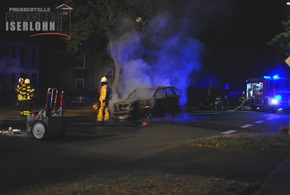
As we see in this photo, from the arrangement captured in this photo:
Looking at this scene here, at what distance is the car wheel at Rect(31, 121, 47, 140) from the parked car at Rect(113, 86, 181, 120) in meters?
7.00

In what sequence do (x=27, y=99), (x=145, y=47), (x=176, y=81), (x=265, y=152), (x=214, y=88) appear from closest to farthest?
(x=265, y=152), (x=27, y=99), (x=145, y=47), (x=176, y=81), (x=214, y=88)

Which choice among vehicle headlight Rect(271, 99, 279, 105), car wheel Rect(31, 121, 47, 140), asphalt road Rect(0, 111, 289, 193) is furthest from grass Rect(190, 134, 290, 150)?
vehicle headlight Rect(271, 99, 279, 105)

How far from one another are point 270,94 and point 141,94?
14338mm

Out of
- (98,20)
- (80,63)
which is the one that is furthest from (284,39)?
(80,63)

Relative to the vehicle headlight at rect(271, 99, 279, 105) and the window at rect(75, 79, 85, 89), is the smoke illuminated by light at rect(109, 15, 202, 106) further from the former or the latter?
the window at rect(75, 79, 85, 89)

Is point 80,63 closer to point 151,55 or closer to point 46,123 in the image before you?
point 151,55

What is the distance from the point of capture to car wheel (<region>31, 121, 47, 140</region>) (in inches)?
487

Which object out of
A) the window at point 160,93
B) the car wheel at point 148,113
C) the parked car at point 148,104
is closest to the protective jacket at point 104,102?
the parked car at point 148,104

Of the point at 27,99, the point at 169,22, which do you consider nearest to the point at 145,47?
the point at 169,22

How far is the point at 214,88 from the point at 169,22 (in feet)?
96.7

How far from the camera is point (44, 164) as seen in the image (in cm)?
898

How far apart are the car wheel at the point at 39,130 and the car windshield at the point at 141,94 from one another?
8549mm

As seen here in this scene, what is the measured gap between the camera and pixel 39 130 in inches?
489

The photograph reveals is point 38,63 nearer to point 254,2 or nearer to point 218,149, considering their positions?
point 254,2
